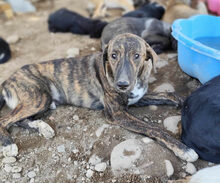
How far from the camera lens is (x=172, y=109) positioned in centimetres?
367

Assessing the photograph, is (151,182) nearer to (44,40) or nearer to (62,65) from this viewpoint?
(62,65)

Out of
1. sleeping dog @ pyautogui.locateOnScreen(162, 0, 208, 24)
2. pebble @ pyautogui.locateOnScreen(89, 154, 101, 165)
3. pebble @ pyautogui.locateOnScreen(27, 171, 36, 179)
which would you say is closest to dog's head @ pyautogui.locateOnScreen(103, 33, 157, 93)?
pebble @ pyautogui.locateOnScreen(89, 154, 101, 165)

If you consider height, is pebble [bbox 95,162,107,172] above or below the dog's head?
below

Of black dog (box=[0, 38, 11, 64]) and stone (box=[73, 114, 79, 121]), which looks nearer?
stone (box=[73, 114, 79, 121])

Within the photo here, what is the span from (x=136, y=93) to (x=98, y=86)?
541 mm

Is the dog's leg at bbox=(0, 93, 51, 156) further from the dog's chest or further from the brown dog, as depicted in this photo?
the brown dog

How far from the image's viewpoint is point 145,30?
554 centimetres

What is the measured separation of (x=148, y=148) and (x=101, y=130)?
0.68 meters

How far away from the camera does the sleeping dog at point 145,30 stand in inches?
209

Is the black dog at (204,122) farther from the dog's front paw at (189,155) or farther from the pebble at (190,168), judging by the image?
the pebble at (190,168)

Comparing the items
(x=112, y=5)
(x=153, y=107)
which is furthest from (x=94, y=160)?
(x=112, y=5)

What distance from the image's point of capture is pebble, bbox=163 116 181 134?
3.33 m

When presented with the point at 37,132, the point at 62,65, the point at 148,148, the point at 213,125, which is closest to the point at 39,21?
the point at 62,65

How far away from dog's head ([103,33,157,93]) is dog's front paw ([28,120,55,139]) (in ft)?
3.42
